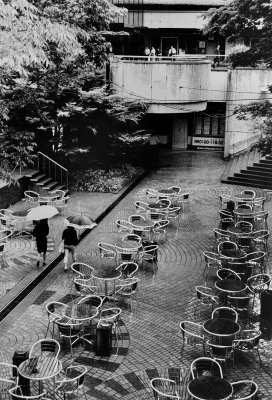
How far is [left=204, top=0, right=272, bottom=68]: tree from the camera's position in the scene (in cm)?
1683

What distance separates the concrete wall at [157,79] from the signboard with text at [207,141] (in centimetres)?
647

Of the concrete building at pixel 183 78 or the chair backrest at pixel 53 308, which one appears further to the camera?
the concrete building at pixel 183 78

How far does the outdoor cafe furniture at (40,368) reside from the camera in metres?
10.1

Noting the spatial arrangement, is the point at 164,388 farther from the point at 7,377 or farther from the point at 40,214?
the point at 40,214

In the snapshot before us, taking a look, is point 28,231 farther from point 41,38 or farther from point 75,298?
point 41,38

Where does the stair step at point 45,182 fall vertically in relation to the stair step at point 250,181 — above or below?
above

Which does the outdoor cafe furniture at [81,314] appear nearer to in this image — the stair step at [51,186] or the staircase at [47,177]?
the staircase at [47,177]

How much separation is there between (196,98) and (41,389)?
2256 centimetres

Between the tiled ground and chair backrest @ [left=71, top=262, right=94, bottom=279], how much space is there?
1.72 feet

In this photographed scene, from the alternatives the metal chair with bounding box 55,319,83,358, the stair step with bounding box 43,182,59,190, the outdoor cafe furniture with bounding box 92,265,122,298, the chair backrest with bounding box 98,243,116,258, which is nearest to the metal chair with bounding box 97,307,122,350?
the metal chair with bounding box 55,319,83,358

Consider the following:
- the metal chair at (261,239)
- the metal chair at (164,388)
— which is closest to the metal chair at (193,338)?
the metal chair at (164,388)

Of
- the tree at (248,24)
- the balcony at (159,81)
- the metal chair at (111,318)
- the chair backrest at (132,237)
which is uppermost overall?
the tree at (248,24)

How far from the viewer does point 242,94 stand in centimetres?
3244

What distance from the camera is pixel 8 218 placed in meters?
19.0
